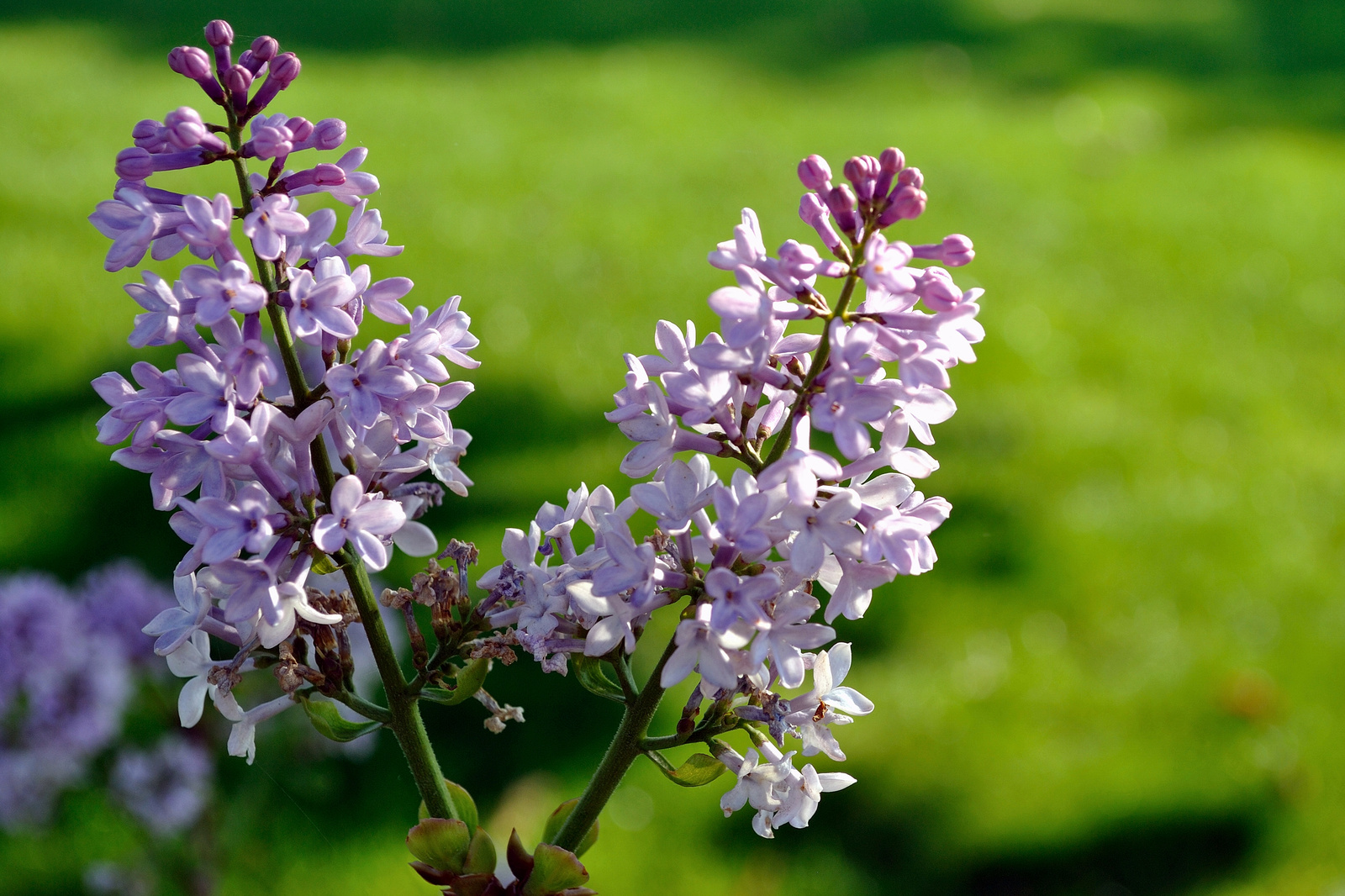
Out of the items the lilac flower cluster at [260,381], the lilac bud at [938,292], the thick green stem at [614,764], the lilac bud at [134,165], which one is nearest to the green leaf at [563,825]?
the thick green stem at [614,764]

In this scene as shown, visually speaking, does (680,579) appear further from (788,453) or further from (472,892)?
(472,892)

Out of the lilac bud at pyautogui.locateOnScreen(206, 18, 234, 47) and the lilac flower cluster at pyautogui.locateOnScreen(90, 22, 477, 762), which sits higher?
the lilac bud at pyautogui.locateOnScreen(206, 18, 234, 47)

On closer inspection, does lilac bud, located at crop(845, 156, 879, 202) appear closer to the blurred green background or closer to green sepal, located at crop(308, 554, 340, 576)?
green sepal, located at crop(308, 554, 340, 576)

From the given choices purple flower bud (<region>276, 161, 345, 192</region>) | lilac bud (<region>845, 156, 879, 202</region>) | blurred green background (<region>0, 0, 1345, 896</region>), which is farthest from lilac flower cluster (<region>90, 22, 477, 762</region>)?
blurred green background (<region>0, 0, 1345, 896</region>)

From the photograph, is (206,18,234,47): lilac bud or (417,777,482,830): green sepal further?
(417,777,482,830): green sepal

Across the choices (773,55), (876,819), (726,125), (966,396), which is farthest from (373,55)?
(876,819)

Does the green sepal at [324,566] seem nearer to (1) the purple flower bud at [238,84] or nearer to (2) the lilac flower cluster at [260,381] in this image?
(2) the lilac flower cluster at [260,381]
